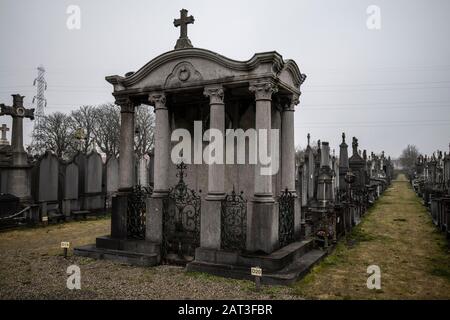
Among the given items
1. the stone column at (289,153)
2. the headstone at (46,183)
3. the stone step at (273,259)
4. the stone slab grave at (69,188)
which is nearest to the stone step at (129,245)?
the stone step at (273,259)

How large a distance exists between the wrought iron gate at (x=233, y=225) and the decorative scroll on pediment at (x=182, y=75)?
2701mm

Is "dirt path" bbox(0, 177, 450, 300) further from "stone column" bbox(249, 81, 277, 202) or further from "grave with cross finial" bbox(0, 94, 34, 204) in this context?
"grave with cross finial" bbox(0, 94, 34, 204)

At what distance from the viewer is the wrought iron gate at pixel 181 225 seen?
757 cm

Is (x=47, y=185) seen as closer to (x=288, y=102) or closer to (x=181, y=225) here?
(x=181, y=225)

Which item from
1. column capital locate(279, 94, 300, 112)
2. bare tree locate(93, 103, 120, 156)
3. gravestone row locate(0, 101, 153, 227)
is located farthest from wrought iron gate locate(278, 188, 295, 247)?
bare tree locate(93, 103, 120, 156)

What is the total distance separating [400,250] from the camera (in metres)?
8.64

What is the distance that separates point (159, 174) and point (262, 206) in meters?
2.64

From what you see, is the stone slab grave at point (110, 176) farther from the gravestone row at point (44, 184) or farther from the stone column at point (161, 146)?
the stone column at point (161, 146)

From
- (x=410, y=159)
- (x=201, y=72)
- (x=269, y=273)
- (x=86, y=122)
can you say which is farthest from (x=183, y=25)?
(x=410, y=159)

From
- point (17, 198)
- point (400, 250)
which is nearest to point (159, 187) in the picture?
point (400, 250)

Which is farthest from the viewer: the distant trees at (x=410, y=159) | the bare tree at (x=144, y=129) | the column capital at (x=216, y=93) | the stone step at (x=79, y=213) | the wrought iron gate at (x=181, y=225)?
the distant trees at (x=410, y=159)

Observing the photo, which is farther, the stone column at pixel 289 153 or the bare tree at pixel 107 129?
the bare tree at pixel 107 129

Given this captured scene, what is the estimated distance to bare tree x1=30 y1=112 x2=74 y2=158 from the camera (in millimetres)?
36531
